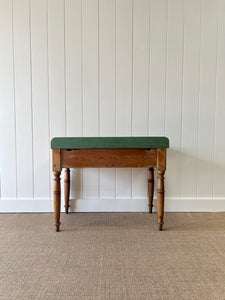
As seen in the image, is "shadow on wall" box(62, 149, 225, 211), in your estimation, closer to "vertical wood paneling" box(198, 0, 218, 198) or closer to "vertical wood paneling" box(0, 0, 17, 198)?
Result: "vertical wood paneling" box(198, 0, 218, 198)

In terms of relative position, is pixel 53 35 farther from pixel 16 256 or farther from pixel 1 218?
pixel 16 256

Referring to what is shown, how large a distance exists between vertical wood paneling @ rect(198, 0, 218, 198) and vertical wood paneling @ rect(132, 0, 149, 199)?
18.1 inches

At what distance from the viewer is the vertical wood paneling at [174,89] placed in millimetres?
2135

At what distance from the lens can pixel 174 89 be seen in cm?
219

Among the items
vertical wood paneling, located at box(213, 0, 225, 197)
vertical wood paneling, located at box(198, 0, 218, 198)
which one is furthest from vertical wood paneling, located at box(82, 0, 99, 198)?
vertical wood paneling, located at box(213, 0, 225, 197)

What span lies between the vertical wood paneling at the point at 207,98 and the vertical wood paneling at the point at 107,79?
2.41 ft

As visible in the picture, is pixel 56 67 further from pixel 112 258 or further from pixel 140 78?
pixel 112 258

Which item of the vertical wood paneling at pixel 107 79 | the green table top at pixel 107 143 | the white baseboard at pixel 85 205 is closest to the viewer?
the green table top at pixel 107 143

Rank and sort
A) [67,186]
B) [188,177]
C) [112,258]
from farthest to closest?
1. [188,177]
2. [67,186]
3. [112,258]

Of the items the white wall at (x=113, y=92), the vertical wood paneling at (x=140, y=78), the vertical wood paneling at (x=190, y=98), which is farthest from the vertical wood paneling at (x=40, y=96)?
the vertical wood paneling at (x=190, y=98)

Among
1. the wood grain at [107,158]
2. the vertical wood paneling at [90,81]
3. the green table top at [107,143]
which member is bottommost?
the wood grain at [107,158]

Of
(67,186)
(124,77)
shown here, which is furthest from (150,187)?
(124,77)

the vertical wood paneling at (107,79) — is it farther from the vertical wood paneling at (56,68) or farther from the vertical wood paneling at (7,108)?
the vertical wood paneling at (7,108)

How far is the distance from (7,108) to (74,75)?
0.62 meters
